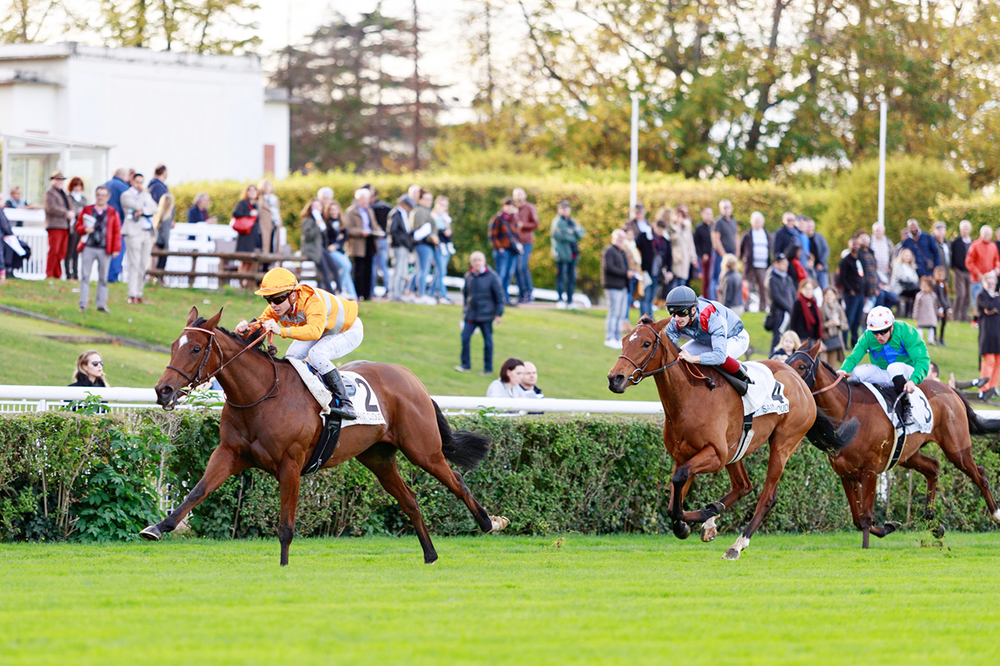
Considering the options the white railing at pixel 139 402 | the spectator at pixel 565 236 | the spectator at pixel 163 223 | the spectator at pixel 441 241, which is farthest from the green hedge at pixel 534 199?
the white railing at pixel 139 402

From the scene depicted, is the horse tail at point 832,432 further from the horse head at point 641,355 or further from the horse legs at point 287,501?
the horse legs at point 287,501

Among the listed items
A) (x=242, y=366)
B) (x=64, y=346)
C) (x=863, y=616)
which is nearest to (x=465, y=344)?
(x=64, y=346)

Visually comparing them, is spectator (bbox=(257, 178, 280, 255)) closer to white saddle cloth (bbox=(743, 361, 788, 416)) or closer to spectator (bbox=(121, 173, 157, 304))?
spectator (bbox=(121, 173, 157, 304))

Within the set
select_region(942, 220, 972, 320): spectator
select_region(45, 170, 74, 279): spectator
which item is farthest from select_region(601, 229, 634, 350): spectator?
select_region(45, 170, 74, 279): spectator

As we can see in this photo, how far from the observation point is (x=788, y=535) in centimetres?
1014

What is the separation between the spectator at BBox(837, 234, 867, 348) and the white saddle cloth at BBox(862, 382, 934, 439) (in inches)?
318

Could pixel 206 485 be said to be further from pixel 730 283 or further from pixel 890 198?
pixel 890 198

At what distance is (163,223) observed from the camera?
17.9 meters

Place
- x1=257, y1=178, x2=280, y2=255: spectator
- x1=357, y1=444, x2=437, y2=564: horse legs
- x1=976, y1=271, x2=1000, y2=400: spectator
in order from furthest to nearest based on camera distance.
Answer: x1=257, y1=178, x2=280, y2=255: spectator, x1=976, y1=271, x2=1000, y2=400: spectator, x1=357, y1=444, x2=437, y2=564: horse legs

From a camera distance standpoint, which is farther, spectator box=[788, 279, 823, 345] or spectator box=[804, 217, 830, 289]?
spectator box=[804, 217, 830, 289]

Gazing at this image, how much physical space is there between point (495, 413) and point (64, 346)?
6.19 metres

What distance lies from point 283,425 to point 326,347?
1.88 feet

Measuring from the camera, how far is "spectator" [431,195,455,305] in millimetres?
18781

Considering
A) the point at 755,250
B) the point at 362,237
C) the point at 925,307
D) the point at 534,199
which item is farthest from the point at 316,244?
the point at 925,307
